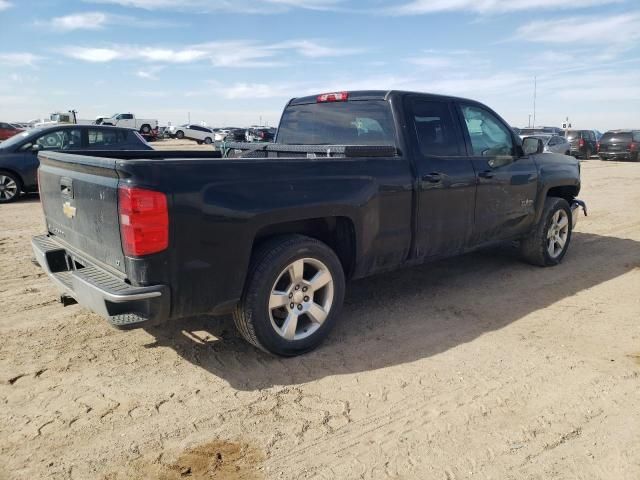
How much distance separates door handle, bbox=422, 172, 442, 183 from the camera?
4.27 meters

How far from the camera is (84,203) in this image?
3311mm

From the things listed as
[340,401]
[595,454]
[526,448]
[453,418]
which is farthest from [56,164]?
[595,454]

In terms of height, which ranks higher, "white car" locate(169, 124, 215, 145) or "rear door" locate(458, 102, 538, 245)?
"white car" locate(169, 124, 215, 145)

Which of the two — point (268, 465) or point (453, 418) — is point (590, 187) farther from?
point (268, 465)

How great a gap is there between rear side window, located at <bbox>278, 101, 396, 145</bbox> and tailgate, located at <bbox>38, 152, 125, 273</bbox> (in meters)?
2.23

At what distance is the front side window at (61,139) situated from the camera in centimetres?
1019

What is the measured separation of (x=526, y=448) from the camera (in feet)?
8.77

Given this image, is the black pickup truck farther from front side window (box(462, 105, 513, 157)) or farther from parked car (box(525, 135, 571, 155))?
parked car (box(525, 135, 571, 155))

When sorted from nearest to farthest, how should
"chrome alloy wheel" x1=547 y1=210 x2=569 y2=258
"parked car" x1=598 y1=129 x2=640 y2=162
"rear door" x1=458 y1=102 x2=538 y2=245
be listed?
1. "rear door" x1=458 y1=102 x2=538 y2=245
2. "chrome alloy wheel" x1=547 y1=210 x2=569 y2=258
3. "parked car" x1=598 y1=129 x2=640 y2=162

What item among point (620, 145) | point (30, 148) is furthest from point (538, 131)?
point (30, 148)

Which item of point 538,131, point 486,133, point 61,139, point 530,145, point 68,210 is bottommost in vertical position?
point 68,210

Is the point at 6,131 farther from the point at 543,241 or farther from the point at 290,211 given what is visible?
the point at 290,211

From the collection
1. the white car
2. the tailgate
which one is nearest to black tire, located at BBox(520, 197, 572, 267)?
the tailgate

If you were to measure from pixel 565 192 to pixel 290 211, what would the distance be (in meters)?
4.59
